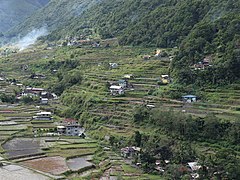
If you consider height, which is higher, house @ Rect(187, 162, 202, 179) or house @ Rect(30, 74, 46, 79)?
house @ Rect(30, 74, 46, 79)

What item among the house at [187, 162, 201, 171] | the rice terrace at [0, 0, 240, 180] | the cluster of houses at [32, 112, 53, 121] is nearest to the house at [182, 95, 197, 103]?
the rice terrace at [0, 0, 240, 180]

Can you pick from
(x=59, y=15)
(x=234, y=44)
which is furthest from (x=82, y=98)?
(x=59, y=15)

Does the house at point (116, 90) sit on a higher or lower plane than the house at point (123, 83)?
lower

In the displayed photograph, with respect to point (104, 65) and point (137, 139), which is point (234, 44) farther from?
point (104, 65)

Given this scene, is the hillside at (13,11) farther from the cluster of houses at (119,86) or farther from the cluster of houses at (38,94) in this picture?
the cluster of houses at (119,86)

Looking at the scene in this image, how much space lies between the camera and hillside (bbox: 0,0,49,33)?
117 meters

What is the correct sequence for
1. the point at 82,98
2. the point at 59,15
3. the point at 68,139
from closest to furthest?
1. the point at 68,139
2. the point at 82,98
3. the point at 59,15

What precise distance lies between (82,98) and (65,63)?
539 inches

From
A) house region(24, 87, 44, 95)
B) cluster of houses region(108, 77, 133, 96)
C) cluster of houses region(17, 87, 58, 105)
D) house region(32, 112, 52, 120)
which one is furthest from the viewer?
house region(24, 87, 44, 95)

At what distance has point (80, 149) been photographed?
26.3 metres

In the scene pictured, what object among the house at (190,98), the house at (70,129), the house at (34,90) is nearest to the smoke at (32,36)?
the house at (34,90)

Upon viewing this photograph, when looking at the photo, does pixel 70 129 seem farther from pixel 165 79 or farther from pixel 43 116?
pixel 165 79

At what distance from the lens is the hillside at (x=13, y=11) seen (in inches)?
4616

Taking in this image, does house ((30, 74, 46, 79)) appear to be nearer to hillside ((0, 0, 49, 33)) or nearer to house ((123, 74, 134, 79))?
house ((123, 74, 134, 79))
